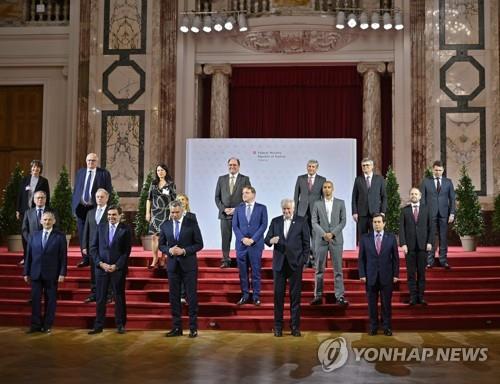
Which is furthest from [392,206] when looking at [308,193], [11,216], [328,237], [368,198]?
[11,216]

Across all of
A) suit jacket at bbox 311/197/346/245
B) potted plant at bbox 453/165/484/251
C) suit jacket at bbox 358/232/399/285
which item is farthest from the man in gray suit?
potted plant at bbox 453/165/484/251

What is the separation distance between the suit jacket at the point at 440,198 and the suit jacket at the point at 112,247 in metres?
3.94

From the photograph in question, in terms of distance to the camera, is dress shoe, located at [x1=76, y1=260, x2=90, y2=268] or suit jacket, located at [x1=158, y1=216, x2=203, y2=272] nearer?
suit jacket, located at [x1=158, y1=216, x2=203, y2=272]

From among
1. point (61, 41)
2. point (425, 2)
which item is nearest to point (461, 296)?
point (425, 2)

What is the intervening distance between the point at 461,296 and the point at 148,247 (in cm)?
490

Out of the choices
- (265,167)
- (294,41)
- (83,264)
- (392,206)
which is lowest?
(83,264)

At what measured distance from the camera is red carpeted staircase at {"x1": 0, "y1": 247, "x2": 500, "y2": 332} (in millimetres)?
7863

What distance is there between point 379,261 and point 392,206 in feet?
13.2

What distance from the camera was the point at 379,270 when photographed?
7.41 meters

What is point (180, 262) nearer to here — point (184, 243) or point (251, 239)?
point (184, 243)

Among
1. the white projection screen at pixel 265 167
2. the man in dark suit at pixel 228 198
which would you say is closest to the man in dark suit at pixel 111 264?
the man in dark suit at pixel 228 198

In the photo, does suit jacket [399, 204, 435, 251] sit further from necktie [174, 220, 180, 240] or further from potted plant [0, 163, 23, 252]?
potted plant [0, 163, 23, 252]

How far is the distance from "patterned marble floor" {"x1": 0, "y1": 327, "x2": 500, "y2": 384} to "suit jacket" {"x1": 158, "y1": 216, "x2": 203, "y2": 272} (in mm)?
760

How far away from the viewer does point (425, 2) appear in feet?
41.5
